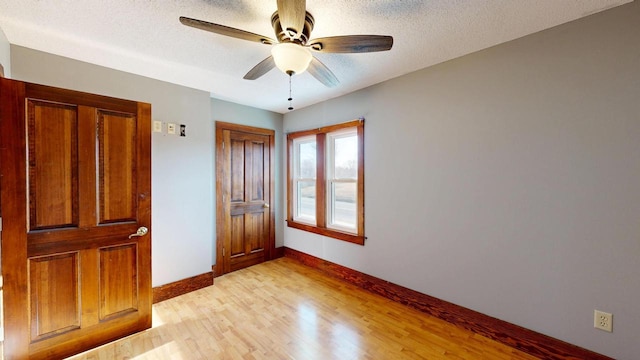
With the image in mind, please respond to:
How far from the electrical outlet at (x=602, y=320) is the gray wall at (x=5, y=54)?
15.7 feet

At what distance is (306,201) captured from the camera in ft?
13.4

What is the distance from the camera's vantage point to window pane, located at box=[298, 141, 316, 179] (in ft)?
12.9

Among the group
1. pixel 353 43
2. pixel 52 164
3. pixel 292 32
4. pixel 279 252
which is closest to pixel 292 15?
pixel 292 32

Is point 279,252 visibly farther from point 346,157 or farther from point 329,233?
point 346,157

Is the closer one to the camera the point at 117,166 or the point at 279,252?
the point at 117,166

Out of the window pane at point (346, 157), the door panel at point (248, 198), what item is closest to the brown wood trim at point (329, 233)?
the door panel at point (248, 198)

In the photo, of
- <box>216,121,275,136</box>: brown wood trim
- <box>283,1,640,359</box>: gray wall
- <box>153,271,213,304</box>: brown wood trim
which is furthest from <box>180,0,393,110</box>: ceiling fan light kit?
<box>153,271,213,304</box>: brown wood trim

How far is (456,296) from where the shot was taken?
2.30m

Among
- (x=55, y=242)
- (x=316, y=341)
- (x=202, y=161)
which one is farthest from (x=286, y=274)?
(x=55, y=242)

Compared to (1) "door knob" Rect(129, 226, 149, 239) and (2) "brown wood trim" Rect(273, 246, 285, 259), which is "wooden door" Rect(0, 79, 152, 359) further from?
(2) "brown wood trim" Rect(273, 246, 285, 259)

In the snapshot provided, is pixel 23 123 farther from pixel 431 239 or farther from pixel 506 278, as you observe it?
pixel 506 278

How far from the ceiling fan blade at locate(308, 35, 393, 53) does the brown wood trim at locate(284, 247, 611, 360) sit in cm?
240

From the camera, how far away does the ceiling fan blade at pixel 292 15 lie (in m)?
1.23

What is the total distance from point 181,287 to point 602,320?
387 centimetres
